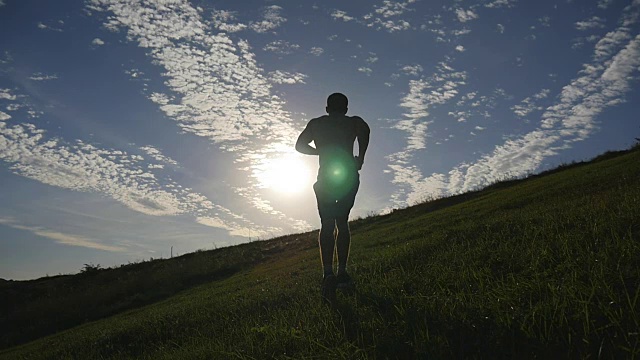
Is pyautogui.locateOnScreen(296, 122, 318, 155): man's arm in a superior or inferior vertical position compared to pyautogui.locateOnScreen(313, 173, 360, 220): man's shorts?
superior

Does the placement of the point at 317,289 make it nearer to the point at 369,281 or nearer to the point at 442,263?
the point at 369,281

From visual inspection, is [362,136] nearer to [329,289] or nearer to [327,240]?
[327,240]

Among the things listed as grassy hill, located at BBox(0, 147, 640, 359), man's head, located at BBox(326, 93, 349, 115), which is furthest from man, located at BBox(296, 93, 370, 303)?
grassy hill, located at BBox(0, 147, 640, 359)

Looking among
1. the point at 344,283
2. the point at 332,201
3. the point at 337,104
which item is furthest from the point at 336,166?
the point at 344,283

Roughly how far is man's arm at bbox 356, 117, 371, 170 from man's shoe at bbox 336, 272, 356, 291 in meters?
1.99

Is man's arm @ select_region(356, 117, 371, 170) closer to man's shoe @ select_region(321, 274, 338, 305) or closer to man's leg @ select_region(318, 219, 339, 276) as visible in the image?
man's leg @ select_region(318, 219, 339, 276)

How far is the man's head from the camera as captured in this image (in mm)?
7285

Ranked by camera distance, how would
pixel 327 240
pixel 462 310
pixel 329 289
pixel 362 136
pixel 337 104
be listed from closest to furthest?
pixel 462 310, pixel 329 289, pixel 327 240, pixel 337 104, pixel 362 136

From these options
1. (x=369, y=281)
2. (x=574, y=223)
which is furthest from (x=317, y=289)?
(x=574, y=223)

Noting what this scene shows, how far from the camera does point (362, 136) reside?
7402 millimetres

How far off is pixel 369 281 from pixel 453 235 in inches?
126

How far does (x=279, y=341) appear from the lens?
14.7ft

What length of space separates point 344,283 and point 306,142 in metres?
2.50

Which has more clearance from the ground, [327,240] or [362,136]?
[362,136]
